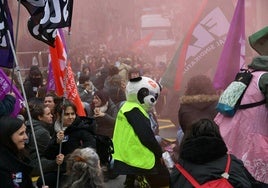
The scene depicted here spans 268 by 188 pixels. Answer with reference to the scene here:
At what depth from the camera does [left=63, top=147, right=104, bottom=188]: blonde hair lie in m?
4.37

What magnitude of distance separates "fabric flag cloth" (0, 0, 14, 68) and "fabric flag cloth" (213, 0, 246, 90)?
2.68 m

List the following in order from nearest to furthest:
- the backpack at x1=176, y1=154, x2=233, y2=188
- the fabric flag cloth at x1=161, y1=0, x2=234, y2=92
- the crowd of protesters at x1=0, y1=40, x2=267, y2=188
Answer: the backpack at x1=176, y1=154, x2=233, y2=188 → the crowd of protesters at x1=0, y1=40, x2=267, y2=188 → the fabric flag cloth at x1=161, y1=0, x2=234, y2=92

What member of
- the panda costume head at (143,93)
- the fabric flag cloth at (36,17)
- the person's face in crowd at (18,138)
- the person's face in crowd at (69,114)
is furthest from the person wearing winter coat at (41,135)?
the fabric flag cloth at (36,17)

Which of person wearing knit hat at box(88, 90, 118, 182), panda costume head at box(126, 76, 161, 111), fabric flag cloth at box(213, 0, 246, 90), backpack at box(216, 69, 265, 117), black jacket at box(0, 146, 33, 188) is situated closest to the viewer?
→ black jacket at box(0, 146, 33, 188)

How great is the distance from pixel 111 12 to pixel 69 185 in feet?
77.5

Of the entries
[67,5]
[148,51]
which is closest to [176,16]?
[148,51]

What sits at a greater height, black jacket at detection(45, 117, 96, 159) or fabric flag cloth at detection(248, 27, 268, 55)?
fabric flag cloth at detection(248, 27, 268, 55)

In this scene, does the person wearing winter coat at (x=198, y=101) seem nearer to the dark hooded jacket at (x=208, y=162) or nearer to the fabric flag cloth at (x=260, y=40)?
the fabric flag cloth at (x=260, y=40)

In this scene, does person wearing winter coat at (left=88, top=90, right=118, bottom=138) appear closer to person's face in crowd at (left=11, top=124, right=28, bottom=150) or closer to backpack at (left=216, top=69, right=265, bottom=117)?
backpack at (left=216, top=69, right=265, bottom=117)

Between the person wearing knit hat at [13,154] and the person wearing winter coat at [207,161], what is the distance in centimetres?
119

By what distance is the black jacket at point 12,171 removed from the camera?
385 cm

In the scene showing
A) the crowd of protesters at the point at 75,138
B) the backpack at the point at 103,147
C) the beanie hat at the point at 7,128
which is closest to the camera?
the crowd of protesters at the point at 75,138

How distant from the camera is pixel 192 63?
8609 mm

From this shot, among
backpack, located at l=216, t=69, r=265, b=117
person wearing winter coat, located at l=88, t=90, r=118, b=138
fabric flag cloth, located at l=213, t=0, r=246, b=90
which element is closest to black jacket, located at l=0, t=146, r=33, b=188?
backpack, located at l=216, t=69, r=265, b=117
